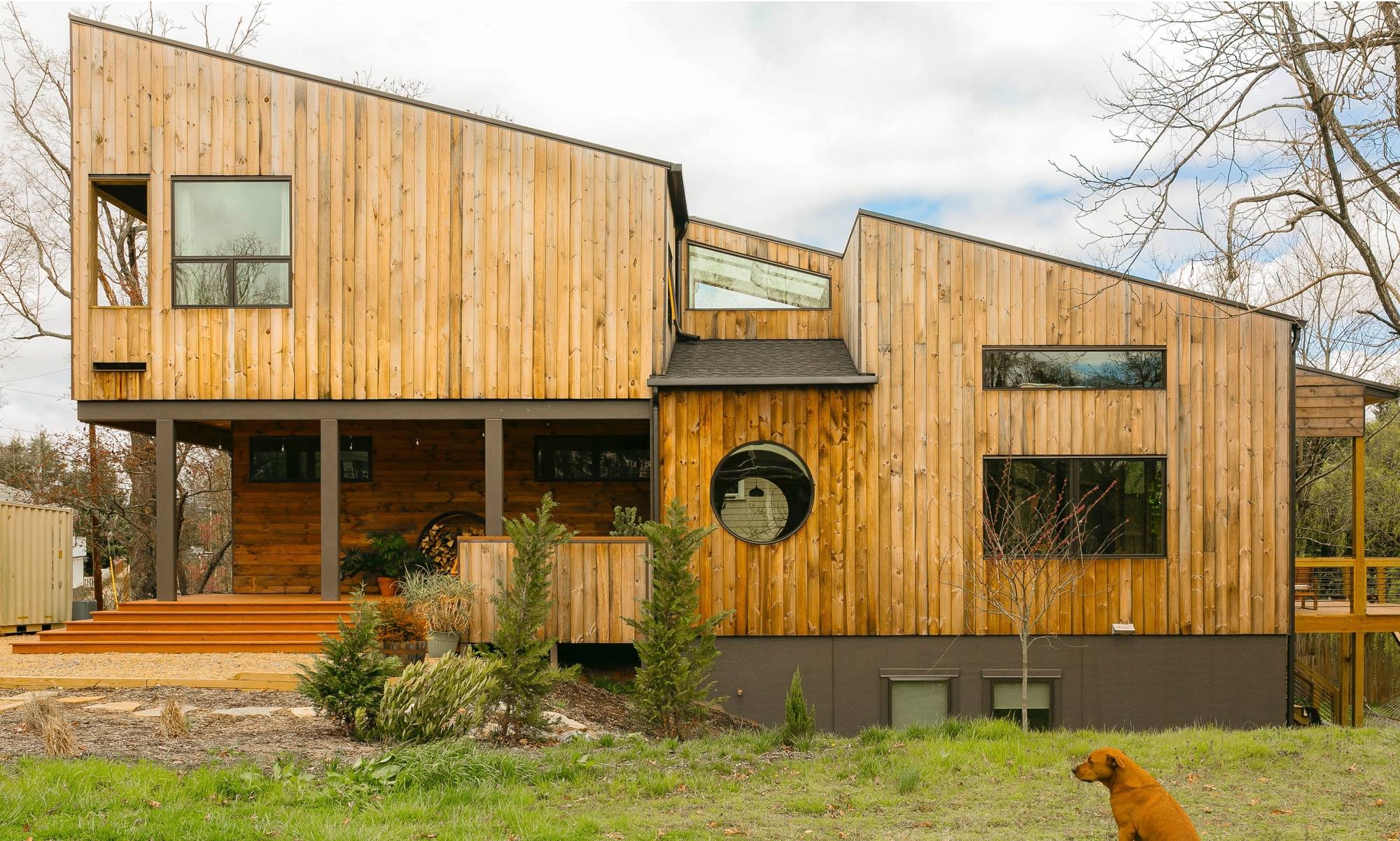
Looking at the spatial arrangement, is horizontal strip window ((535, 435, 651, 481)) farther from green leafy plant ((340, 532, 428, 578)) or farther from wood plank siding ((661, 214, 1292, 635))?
wood plank siding ((661, 214, 1292, 635))

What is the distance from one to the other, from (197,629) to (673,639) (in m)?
6.35

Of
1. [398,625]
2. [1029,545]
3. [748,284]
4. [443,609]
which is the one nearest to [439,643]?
[443,609]

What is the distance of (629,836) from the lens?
18.6ft

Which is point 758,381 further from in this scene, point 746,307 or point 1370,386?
point 1370,386

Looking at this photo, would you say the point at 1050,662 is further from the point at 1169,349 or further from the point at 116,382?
the point at 116,382

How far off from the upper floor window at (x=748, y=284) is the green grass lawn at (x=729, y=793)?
8326mm

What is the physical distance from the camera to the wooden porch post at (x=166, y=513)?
12.1m

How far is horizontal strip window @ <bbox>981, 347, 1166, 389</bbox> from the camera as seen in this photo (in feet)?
39.2

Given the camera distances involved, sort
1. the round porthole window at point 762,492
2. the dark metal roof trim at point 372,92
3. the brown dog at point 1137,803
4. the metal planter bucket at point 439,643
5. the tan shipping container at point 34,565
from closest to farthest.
A: the brown dog at point 1137,803 < the metal planter bucket at point 439,643 < the round porthole window at point 762,492 < the dark metal roof trim at point 372,92 < the tan shipping container at point 34,565

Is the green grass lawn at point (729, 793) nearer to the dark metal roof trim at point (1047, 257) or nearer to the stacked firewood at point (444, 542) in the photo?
the dark metal roof trim at point (1047, 257)

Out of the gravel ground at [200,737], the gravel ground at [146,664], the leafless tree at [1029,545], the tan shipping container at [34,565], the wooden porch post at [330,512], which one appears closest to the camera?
the gravel ground at [200,737]

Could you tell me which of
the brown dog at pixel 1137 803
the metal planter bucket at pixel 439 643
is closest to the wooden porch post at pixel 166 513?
the metal planter bucket at pixel 439 643

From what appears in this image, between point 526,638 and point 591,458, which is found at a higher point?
point 591,458

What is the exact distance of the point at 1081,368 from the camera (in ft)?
39.2
